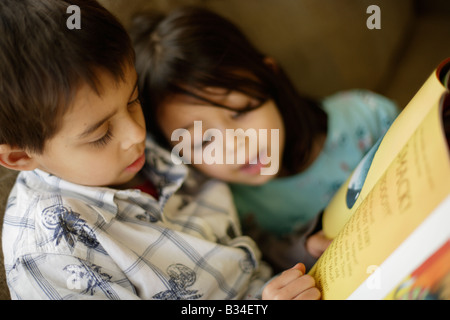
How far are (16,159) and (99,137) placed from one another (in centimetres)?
12

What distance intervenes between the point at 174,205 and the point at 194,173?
10cm

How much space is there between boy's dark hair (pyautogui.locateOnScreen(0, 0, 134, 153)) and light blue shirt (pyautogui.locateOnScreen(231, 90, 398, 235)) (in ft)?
1.49

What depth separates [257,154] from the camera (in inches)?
27.3

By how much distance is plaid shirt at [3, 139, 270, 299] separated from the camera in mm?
467

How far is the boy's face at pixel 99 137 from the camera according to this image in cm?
45

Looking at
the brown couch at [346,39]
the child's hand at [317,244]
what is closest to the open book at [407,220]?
the child's hand at [317,244]

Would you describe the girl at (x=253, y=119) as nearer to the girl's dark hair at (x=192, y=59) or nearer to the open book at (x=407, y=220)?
the girl's dark hair at (x=192, y=59)

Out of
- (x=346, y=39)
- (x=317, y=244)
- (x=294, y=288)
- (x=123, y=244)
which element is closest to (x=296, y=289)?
(x=294, y=288)

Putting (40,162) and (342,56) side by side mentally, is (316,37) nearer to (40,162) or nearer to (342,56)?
(342,56)

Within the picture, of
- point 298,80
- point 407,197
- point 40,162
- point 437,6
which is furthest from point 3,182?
point 437,6

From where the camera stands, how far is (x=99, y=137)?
48 centimetres

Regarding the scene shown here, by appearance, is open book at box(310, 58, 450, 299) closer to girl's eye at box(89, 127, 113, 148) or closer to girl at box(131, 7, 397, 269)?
girl at box(131, 7, 397, 269)

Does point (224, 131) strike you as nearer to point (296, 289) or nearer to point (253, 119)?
point (253, 119)
